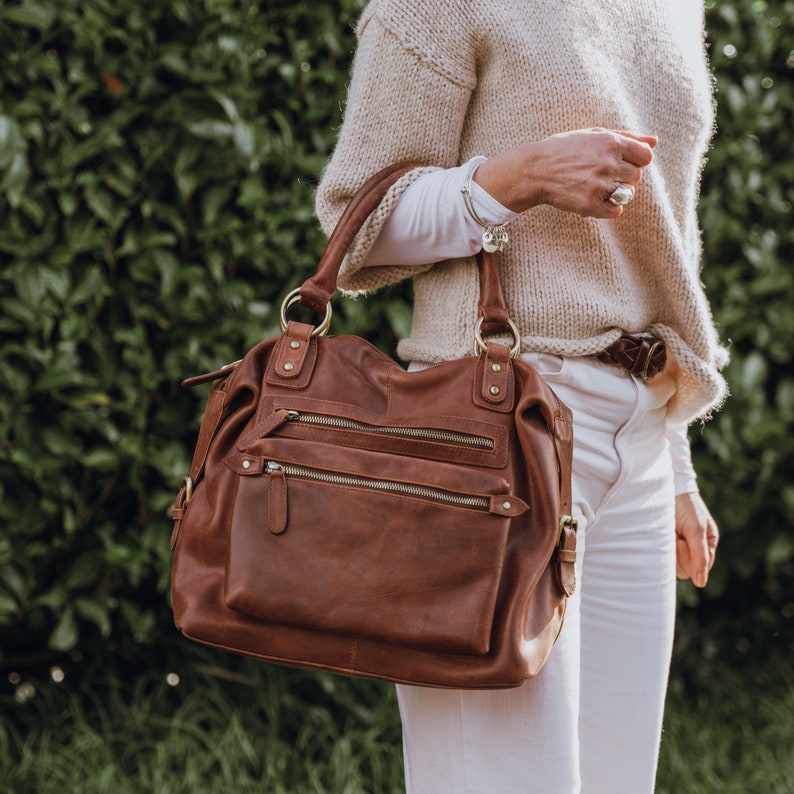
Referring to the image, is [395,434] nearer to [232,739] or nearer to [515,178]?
[515,178]

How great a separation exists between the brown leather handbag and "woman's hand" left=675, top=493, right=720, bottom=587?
553 mm

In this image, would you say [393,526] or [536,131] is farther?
[536,131]

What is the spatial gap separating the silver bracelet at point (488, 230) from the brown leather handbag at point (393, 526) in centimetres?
9

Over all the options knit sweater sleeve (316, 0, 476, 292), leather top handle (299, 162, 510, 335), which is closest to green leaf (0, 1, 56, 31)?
knit sweater sleeve (316, 0, 476, 292)

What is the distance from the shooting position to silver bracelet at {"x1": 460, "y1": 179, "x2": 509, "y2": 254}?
119cm

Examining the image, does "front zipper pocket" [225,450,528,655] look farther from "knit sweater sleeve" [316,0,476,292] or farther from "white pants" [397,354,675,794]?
"knit sweater sleeve" [316,0,476,292]

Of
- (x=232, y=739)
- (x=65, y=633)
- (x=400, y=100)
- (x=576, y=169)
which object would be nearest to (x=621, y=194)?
(x=576, y=169)

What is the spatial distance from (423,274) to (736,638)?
7.88 ft

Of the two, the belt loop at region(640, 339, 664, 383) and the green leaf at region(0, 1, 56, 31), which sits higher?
the green leaf at region(0, 1, 56, 31)

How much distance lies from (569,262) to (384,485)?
42 centimetres

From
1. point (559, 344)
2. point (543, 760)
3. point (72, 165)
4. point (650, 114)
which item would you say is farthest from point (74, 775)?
point (650, 114)

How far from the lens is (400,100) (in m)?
1.26

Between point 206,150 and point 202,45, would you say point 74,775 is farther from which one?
point 202,45

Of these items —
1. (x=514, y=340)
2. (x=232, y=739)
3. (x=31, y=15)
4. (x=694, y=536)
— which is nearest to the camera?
(x=514, y=340)
